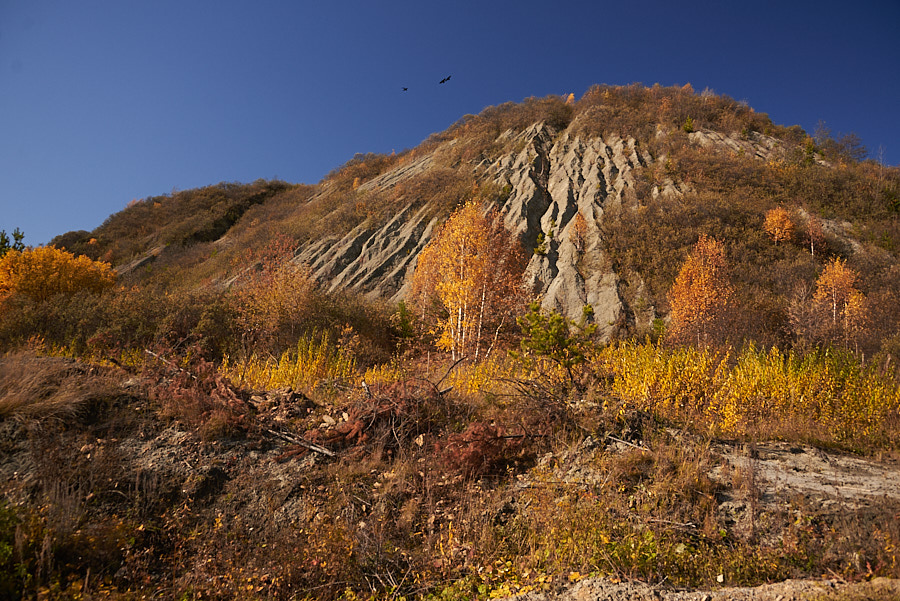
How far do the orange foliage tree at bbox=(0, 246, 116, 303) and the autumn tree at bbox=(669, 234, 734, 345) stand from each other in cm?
2773

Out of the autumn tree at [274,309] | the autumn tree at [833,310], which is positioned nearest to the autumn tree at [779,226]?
the autumn tree at [833,310]

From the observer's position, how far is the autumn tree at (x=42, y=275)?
56.6ft

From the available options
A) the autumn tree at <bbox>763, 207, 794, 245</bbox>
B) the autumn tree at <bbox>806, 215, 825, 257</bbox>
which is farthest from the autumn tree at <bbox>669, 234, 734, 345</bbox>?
the autumn tree at <bbox>806, 215, 825, 257</bbox>

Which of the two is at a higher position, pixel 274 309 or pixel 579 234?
pixel 579 234

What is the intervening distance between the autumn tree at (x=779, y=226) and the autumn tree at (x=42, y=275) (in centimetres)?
3961

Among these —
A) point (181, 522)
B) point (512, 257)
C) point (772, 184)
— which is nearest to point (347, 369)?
point (181, 522)

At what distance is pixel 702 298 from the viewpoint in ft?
61.5

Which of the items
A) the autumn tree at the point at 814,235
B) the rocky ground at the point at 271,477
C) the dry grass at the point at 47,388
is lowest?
the rocky ground at the point at 271,477

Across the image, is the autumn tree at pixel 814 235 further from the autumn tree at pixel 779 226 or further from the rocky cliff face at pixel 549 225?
the rocky cliff face at pixel 549 225

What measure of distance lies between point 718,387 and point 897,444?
230cm

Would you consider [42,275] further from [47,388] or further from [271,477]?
[271,477]

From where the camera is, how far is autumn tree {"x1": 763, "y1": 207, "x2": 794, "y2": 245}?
25.7 m

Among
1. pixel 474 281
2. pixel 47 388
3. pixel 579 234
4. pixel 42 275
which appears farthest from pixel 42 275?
pixel 579 234

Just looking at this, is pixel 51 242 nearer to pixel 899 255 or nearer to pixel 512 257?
pixel 512 257
